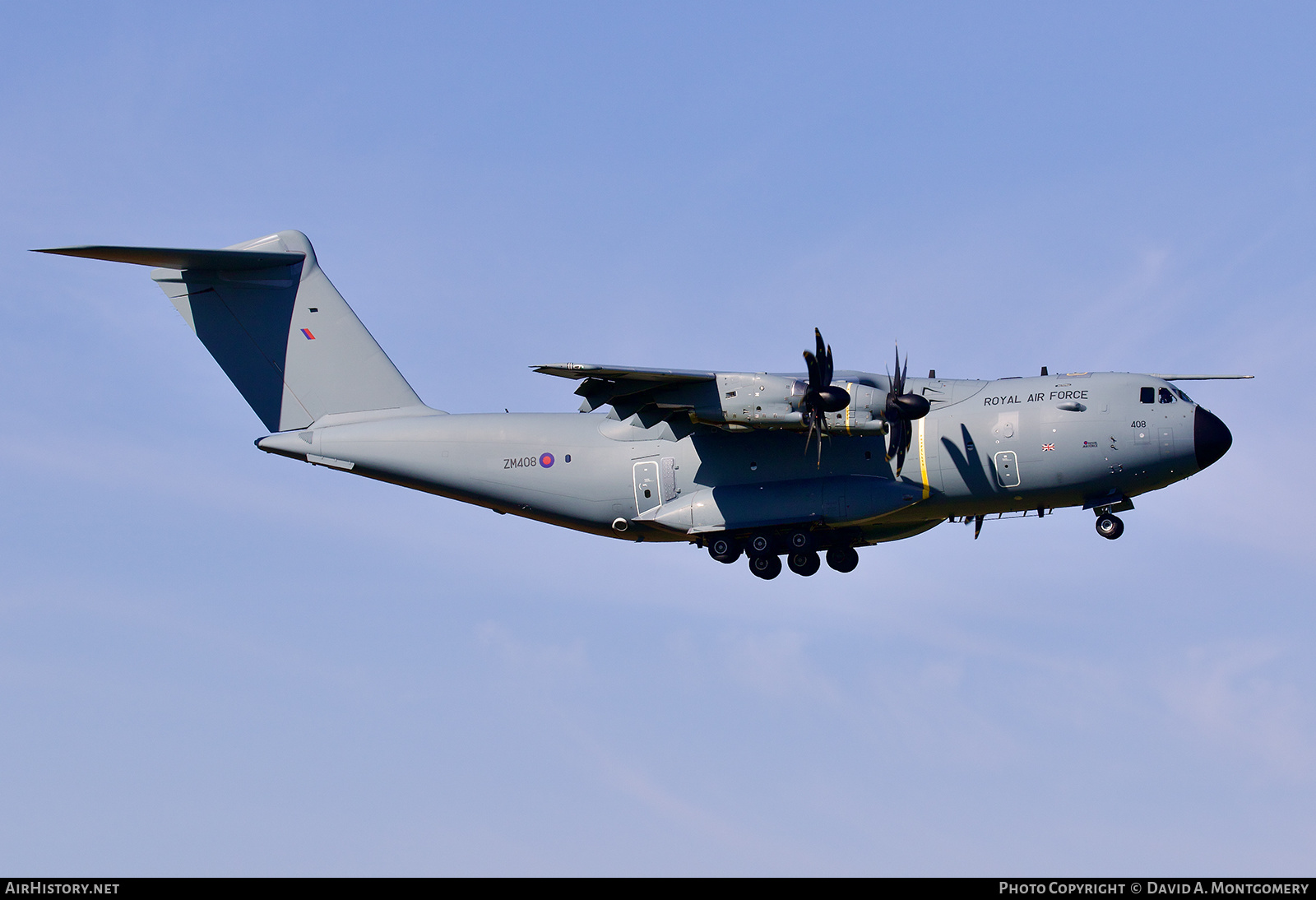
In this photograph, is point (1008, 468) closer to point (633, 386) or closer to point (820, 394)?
point (820, 394)

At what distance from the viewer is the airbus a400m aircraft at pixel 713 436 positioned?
18.2 meters

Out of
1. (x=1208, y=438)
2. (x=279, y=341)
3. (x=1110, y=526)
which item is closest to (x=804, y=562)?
(x=1110, y=526)

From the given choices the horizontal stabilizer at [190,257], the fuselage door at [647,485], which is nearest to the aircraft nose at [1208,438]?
the fuselage door at [647,485]

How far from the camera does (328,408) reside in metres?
21.2

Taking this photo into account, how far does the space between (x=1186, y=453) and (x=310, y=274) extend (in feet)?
43.6

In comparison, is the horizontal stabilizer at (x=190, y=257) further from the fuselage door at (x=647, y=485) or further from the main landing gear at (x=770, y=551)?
the main landing gear at (x=770, y=551)

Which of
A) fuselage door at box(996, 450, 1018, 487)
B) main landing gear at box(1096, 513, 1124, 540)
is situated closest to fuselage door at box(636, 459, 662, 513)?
fuselage door at box(996, 450, 1018, 487)

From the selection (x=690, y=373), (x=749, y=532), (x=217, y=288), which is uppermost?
(x=217, y=288)

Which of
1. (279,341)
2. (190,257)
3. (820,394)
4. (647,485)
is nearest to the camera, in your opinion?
(820,394)

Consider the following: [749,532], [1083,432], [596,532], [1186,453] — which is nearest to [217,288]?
[596,532]

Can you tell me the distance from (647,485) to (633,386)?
1732 millimetres

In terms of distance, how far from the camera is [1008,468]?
60.3ft

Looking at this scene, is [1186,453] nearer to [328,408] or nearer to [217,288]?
[328,408]

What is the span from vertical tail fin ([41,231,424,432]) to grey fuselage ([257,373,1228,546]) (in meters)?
0.42
